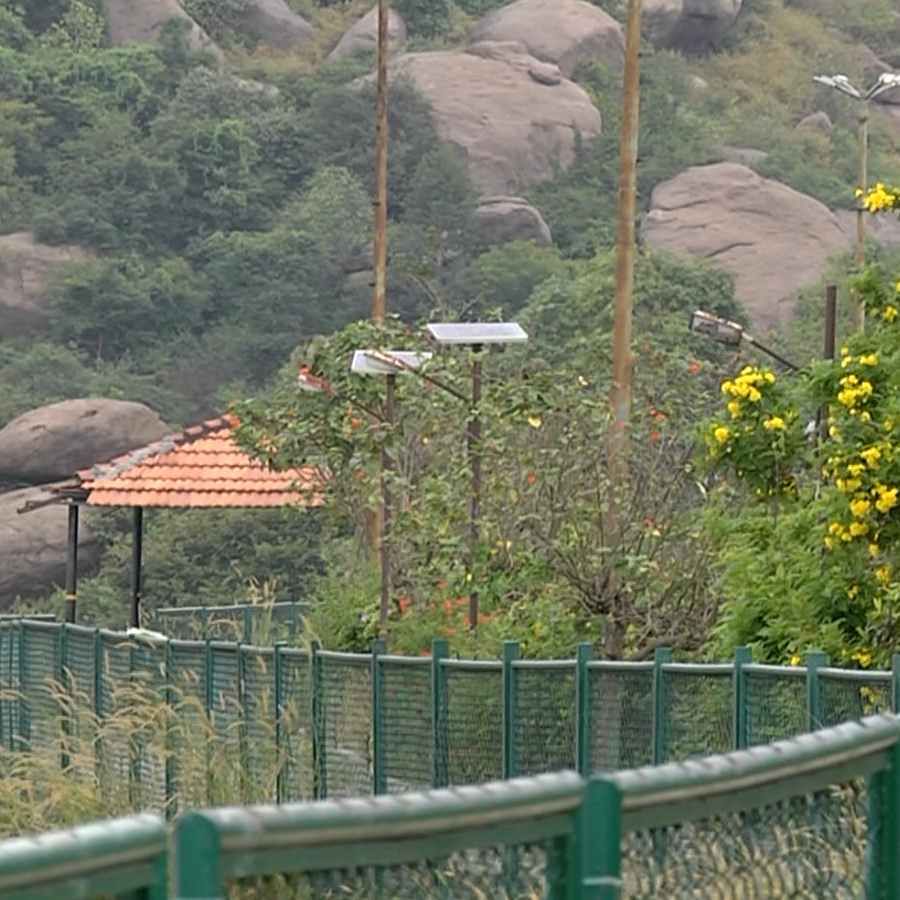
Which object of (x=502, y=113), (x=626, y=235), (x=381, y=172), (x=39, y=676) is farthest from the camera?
(x=502, y=113)

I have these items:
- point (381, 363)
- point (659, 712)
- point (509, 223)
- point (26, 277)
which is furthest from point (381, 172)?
point (509, 223)

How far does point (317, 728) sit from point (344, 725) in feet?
0.88

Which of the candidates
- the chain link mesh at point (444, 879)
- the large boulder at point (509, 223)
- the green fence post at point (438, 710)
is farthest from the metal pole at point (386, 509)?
the large boulder at point (509, 223)

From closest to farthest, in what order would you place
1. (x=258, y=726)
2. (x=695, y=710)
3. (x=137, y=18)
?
(x=695, y=710) → (x=258, y=726) → (x=137, y=18)

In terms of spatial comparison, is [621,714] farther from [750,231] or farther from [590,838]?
[750,231]

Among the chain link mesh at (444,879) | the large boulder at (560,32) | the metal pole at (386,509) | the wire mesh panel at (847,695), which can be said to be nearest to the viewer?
the chain link mesh at (444,879)

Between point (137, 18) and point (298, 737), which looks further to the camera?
point (137, 18)

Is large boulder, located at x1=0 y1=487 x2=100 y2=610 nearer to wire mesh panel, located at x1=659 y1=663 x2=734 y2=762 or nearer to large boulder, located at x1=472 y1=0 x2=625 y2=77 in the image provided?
large boulder, located at x1=472 y1=0 x2=625 y2=77

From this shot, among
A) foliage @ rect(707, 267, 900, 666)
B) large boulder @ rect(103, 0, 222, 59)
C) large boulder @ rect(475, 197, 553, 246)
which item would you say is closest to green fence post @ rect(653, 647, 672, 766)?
foliage @ rect(707, 267, 900, 666)

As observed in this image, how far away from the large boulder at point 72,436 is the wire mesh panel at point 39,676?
45934mm

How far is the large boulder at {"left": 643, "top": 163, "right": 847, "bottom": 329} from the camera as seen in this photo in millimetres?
88938

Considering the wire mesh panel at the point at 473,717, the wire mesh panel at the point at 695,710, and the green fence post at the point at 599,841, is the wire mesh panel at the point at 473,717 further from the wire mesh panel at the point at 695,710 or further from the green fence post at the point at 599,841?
the green fence post at the point at 599,841

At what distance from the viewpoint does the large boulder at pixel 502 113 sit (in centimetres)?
10406

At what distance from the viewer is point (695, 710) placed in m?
17.0
